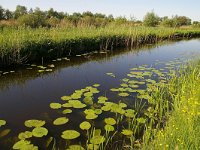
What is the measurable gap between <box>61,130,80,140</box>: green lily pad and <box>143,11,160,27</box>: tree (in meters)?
36.7

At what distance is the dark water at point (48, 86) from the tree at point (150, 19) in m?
29.1

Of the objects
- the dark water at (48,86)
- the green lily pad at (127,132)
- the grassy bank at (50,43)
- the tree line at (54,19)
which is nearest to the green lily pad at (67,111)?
the dark water at (48,86)

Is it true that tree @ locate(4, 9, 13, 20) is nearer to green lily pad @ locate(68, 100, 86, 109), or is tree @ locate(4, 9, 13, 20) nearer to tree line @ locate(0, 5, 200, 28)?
tree line @ locate(0, 5, 200, 28)

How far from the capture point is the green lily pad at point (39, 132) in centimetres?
413

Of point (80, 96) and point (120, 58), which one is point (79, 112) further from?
Answer: point (120, 58)

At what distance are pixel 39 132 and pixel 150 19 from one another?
3810 centimetres

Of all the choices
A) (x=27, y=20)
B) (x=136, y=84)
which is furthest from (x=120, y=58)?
(x=27, y=20)

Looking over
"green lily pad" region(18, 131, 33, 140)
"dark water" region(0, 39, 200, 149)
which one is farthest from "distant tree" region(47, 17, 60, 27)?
"green lily pad" region(18, 131, 33, 140)

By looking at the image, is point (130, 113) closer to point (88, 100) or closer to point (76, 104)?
point (88, 100)

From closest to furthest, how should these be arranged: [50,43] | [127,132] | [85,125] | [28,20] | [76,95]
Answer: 1. [127,132]
2. [85,125]
3. [76,95]
4. [50,43]
5. [28,20]

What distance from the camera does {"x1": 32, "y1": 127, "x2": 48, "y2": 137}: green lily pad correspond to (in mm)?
4130

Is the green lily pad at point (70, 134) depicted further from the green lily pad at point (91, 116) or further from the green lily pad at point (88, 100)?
the green lily pad at point (88, 100)

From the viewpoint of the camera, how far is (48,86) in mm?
7109

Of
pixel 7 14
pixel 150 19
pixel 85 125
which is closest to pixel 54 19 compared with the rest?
pixel 7 14
